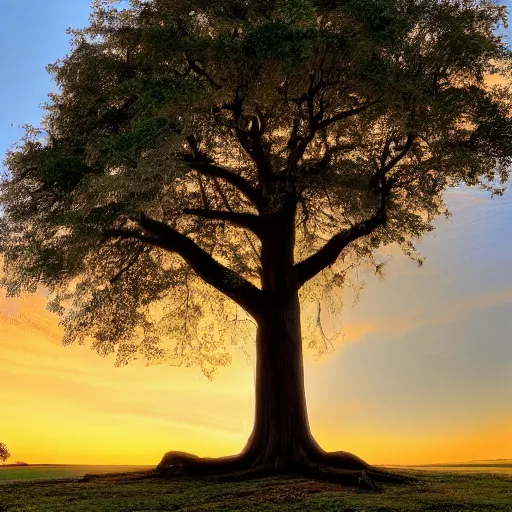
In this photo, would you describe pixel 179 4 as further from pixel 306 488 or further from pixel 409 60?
pixel 306 488

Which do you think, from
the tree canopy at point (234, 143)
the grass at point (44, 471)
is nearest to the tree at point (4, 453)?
the grass at point (44, 471)

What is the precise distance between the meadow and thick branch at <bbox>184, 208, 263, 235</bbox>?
25.2 feet

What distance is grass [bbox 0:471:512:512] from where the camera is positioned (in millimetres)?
12430

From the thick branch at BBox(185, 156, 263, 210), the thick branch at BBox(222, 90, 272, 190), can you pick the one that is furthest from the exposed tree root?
the thick branch at BBox(222, 90, 272, 190)

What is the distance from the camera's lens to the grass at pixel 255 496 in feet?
40.8

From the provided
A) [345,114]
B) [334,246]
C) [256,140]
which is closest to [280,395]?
[334,246]

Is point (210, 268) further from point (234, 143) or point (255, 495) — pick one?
point (255, 495)

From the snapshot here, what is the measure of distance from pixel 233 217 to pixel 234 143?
7.57 feet

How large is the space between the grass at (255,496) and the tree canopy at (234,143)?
559cm

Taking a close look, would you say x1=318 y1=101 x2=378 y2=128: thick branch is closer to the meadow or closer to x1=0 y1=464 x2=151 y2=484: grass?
the meadow

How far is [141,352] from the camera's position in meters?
22.8

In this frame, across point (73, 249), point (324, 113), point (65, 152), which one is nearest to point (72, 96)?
point (65, 152)

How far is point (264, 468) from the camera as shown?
17.7 m

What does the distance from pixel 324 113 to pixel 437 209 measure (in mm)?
5763
